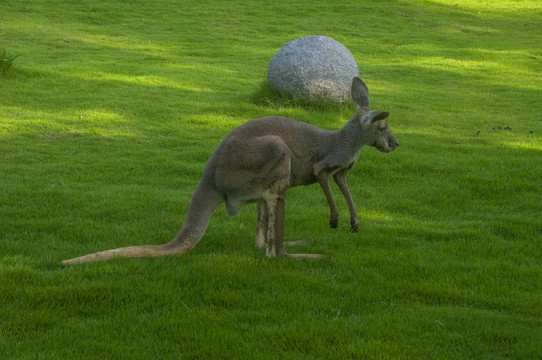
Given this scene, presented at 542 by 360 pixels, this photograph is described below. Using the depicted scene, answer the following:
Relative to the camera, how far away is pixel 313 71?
13.1 meters

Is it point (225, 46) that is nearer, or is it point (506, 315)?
point (506, 315)

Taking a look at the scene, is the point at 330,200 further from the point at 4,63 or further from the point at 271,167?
the point at 4,63

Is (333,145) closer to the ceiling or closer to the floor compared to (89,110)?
closer to the ceiling

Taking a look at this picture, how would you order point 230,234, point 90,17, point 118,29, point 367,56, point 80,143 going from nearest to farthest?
point 230,234 < point 80,143 < point 367,56 < point 118,29 < point 90,17

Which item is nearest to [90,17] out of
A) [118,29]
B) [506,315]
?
[118,29]

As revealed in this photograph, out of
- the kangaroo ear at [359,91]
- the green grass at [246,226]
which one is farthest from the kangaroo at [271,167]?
the green grass at [246,226]

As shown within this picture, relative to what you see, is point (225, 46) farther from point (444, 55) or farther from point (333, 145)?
point (333, 145)

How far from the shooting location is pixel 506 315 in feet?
16.4

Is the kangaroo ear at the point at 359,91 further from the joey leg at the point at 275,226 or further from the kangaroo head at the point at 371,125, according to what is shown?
the joey leg at the point at 275,226

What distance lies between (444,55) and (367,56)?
3122mm

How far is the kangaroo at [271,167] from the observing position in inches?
227

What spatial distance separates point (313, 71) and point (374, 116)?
7.48 m

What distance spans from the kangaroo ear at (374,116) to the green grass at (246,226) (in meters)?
1.45

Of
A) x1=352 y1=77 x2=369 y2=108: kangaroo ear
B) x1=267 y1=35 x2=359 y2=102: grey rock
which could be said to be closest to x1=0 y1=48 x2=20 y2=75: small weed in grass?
x1=267 y1=35 x2=359 y2=102: grey rock
